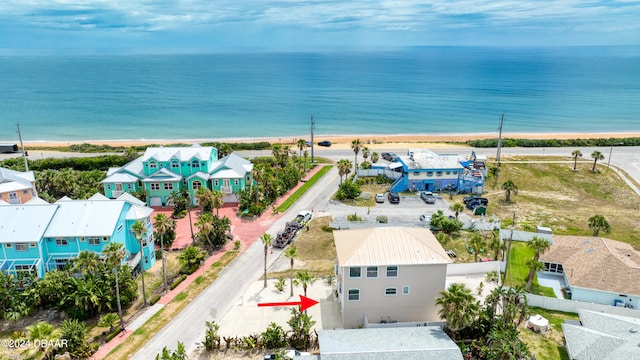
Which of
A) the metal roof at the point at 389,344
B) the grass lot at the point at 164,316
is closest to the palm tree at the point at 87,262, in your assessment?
the grass lot at the point at 164,316

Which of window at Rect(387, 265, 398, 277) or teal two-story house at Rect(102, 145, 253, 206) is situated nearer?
window at Rect(387, 265, 398, 277)

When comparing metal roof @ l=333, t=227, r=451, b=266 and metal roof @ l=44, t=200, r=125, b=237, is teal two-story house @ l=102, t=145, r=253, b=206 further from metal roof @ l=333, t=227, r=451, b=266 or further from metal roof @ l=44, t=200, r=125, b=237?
metal roof @ l=333, t=227, r=451, b=266

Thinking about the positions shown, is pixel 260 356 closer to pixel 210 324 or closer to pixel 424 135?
pixel 210 324

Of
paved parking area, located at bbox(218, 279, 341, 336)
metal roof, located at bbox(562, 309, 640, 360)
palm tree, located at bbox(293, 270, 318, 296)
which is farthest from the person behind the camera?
palm tree, located at bbox(293, 270, 318, 296)

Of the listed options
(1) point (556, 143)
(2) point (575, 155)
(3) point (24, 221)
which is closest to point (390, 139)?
(1) point (556, 143)

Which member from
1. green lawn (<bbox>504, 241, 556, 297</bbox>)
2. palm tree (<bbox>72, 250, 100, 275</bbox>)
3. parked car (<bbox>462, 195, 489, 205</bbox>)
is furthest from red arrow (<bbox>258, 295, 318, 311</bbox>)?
parked car (<bbox>462, 195, 489, 205</bbox>)

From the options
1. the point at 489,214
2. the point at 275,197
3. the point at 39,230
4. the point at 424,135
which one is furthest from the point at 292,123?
the point at 39,230

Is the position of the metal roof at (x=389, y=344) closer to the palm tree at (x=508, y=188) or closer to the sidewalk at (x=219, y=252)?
the sidewalk at (x=219, y=252)

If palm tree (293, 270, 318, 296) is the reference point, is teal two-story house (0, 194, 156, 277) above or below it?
above
